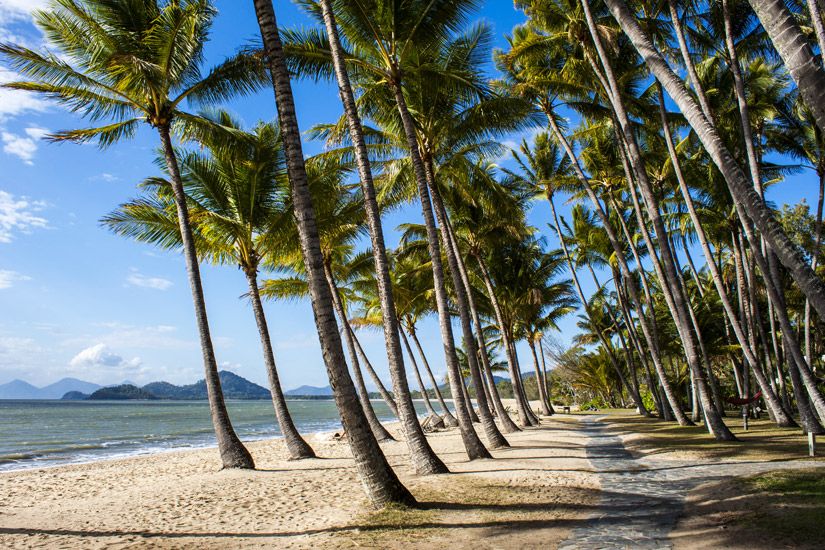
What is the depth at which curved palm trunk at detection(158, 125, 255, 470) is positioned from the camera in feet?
32.2

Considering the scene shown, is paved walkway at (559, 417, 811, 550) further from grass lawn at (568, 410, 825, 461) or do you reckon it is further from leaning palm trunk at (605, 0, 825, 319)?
leaning palm trunk at (605, 0, 825, 319)

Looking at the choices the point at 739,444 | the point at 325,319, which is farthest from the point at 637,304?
the point at 325,319

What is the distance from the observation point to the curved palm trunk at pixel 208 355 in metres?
9.83

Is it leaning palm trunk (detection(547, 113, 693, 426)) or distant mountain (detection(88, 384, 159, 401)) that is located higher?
leaning palm trunk (detection(547, 113, 693, 426))

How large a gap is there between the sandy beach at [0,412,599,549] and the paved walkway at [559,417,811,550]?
249 millimetres

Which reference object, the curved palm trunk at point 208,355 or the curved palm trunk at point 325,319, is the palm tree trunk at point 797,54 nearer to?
the curved palm trunk at point 325,319

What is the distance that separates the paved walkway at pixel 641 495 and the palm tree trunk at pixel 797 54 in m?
2.57

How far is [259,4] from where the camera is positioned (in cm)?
631

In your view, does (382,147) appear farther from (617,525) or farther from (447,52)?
(617,525)

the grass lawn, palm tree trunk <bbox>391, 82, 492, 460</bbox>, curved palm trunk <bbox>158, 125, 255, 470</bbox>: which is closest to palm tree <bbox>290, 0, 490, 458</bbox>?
palm tree trunk <bbox>391, 82, 492, 460</bbox>

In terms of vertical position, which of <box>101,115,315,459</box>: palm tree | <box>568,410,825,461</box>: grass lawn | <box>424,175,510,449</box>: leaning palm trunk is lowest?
<box>568,410,825,461</box>: grass lawn

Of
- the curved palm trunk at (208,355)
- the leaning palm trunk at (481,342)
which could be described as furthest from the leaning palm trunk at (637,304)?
the curved palm trunk at (208,355)

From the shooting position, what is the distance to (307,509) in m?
6.43

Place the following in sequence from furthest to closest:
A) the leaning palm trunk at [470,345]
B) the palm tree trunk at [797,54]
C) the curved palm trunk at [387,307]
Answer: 1. the leaning palm trunk at [470,345]
2. the curved palm trunk at [387,307]
3. the palm tree trunk at [797,54]
